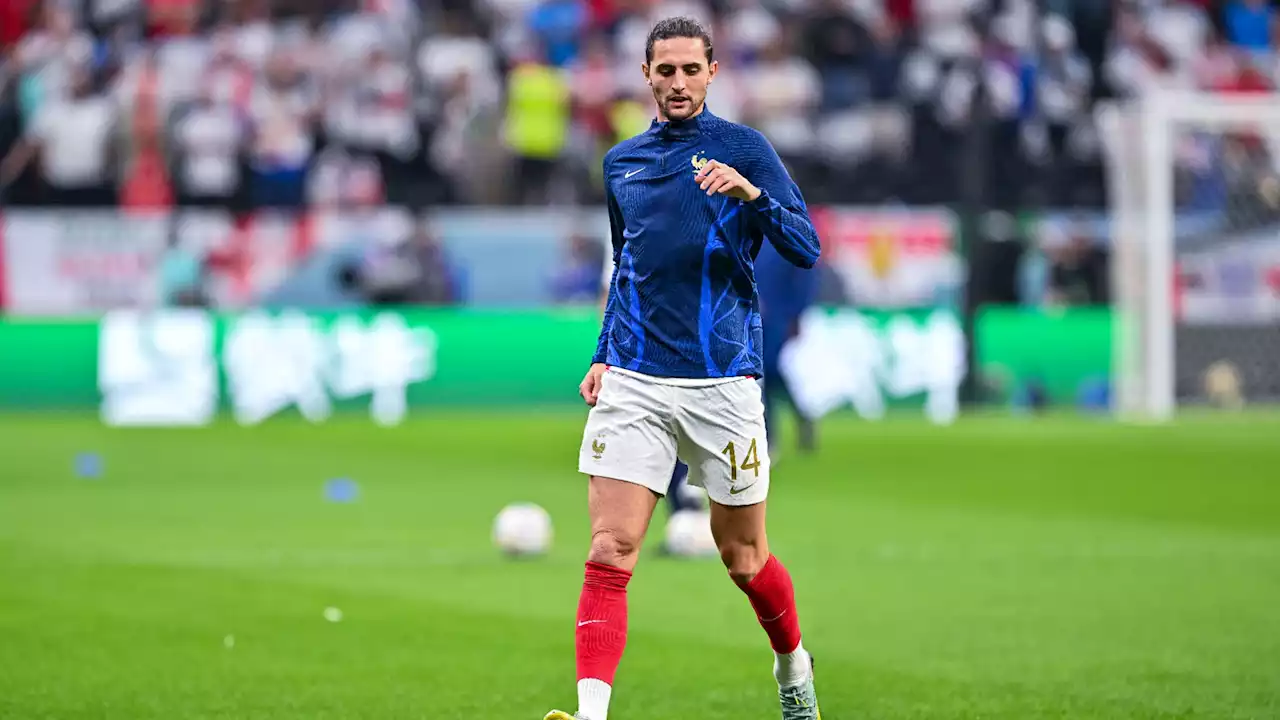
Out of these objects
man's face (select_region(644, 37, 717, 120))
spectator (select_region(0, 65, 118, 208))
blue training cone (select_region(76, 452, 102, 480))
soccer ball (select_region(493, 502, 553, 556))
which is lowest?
blue training cone (select_region(76, 452, 102, 480))

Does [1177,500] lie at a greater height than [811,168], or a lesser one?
lesser

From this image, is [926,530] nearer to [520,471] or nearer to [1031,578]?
[1031,578]

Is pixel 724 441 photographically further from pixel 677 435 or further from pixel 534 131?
pixel 534 131

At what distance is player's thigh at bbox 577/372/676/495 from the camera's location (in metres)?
5.80

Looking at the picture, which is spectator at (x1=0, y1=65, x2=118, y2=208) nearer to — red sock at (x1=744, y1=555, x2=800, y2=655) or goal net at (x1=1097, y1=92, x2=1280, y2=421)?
goal net at (x1=1097, y1=92, x2=1280, y2=421)

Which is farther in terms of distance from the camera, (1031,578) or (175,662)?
(1031,578)

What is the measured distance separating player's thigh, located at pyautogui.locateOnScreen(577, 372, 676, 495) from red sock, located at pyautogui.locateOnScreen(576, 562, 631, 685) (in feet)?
0.94

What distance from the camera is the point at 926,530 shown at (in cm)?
1287

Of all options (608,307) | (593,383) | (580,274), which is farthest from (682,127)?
(580,274)

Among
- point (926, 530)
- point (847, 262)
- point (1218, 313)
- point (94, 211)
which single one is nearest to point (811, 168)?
point (847, 262)

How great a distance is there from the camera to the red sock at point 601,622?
18.4 ft

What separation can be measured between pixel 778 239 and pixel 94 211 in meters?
18.1

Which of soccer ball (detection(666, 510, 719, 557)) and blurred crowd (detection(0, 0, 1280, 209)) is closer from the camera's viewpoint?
soccer ball (detection(666, 510, 719, 557))

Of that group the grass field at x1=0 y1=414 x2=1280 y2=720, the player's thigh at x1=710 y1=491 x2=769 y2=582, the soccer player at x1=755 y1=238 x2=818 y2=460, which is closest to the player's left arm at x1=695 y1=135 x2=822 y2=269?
the player's thigh at x1=710 y1=491 x2=769 y2=582
